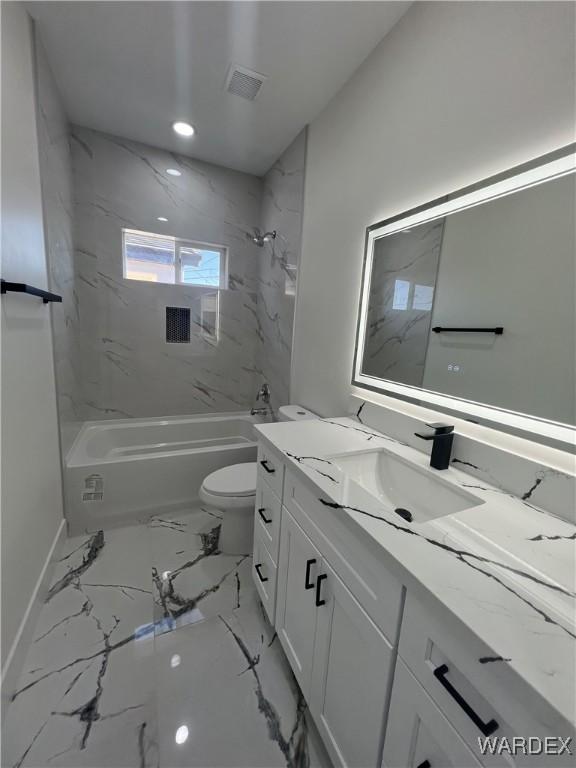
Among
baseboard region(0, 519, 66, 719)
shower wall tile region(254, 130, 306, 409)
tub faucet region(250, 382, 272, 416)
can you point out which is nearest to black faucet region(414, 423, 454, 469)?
shower wall tile region(254, 130, 306, 409)

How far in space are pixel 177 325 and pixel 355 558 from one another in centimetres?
248

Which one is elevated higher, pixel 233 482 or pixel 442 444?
pixel 442 444

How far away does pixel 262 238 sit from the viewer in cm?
273

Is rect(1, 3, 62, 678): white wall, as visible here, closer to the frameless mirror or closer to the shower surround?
the shower surround

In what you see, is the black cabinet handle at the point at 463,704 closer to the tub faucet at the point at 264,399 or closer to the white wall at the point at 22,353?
the white wall at the point at 22,353

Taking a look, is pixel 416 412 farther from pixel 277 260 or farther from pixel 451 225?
pixel 277 260

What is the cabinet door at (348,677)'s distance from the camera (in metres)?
0.73

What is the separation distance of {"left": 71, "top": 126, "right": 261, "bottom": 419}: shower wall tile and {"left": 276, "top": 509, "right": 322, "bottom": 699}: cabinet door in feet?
6.62

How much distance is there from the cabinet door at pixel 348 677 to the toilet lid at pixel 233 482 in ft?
2.88

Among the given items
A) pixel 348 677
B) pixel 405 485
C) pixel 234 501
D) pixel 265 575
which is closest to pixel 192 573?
pixel 234 501

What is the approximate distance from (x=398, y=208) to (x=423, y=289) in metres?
0.42

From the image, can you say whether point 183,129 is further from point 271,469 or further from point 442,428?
point 442,428

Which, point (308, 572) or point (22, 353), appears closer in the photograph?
point (308, 572)

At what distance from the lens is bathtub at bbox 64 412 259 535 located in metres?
2.02
